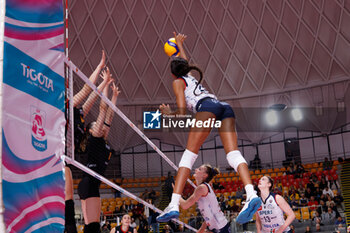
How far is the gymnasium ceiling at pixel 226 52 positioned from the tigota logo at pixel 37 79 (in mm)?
22024

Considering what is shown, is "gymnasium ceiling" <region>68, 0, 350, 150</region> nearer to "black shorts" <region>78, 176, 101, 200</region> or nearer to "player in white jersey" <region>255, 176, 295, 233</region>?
"player in white jersey" <region>255, 176, 295, 233</region>

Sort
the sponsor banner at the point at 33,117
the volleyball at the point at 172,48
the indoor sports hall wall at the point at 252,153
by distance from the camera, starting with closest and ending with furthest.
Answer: the sponsor banner at the point at 33,117
the volleyball at the point at 172,48
the indoor sports hall wall at the point at 252,153

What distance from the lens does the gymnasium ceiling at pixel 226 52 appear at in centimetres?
2514

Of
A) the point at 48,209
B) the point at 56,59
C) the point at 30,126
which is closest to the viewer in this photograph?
the point at 30,126

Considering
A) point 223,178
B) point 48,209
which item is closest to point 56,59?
point 48,209

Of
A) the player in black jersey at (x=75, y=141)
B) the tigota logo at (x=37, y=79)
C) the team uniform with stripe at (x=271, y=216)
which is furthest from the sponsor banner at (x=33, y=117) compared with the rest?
the team uniform with stripe at (x=271, y=216)

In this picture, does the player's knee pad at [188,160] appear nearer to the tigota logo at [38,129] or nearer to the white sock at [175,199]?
the white sock at [175,199]

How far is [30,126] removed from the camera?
9.02ft

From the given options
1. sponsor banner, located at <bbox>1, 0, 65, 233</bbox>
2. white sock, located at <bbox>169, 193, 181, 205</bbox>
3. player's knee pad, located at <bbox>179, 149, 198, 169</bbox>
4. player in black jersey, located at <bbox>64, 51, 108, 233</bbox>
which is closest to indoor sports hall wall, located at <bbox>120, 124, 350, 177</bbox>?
player in black jersey, located at <bbox>64, 51, 108, 233</bbox>

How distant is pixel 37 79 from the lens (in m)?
2.88

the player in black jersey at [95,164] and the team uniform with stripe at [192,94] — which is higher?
the team uniform with stripe at [192,94]

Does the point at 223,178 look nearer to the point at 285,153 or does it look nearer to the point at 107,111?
the point at 285,153

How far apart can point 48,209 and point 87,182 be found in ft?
6.35

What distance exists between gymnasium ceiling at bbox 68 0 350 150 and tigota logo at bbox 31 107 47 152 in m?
22.1
